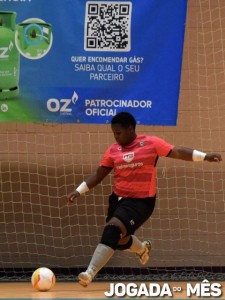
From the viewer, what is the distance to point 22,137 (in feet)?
41.0

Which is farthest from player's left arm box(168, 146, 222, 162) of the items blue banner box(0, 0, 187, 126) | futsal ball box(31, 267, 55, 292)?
futsal ball box(31, 267, 55, 292)

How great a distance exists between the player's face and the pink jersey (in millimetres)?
92

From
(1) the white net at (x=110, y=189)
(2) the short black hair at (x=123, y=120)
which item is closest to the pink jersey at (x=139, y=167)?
(2) the short black hair at (x=123, y=120)

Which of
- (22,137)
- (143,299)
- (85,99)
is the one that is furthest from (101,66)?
(143,299)

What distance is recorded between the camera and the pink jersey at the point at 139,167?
33.4 feet

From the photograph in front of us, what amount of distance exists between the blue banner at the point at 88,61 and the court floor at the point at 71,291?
205 centimetres

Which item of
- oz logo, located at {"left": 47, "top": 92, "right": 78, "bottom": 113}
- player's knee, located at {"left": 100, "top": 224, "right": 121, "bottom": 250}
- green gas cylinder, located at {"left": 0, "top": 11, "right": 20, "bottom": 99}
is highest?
green gas cylinder, located at {"left": 0, "top": 11, "right": 20, "bottom": 99}

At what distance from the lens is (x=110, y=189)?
496 inches

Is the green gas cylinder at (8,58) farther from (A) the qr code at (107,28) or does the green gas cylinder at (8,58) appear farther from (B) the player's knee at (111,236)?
(B) the player's knee at (111,236)

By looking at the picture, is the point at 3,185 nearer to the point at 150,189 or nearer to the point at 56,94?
the point at 56,94

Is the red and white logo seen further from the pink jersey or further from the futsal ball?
the futsal ball

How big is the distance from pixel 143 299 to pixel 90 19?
4008mm

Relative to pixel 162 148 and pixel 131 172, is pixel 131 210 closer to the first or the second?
pixel 131 172

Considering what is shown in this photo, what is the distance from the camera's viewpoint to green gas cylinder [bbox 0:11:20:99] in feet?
37.7
